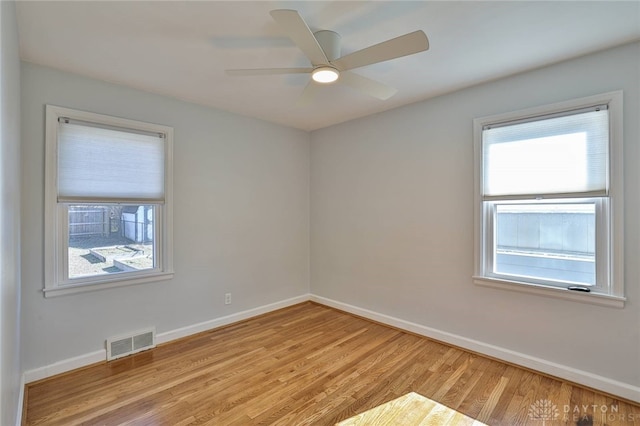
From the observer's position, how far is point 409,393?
7.45ft

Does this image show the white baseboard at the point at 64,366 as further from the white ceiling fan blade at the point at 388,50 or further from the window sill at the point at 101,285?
the white ceiling fan blade at the point at 388,50

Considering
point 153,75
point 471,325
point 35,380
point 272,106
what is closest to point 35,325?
point 35,380

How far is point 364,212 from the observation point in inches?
152

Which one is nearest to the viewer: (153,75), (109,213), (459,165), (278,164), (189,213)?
(153,75)

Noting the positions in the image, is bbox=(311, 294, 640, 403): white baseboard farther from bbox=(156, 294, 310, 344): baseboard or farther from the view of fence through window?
the view of fence through window

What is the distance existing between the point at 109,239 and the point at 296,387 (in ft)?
7.10

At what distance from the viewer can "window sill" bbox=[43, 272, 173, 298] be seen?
249 centimetres

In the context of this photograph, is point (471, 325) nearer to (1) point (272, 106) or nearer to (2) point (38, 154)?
(1) point (272, 106)

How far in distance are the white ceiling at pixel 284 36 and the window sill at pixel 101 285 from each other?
183cm

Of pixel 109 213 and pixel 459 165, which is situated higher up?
pixel 459 165

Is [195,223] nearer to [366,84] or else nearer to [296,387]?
[296,387]

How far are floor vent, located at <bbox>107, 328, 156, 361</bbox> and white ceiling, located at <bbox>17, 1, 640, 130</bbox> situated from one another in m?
2.37

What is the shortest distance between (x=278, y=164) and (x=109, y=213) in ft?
6.73

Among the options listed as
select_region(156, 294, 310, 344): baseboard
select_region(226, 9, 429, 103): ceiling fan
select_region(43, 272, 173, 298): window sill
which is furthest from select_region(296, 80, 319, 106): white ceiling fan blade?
select_region(156, 294, 310, 344): baseboard
